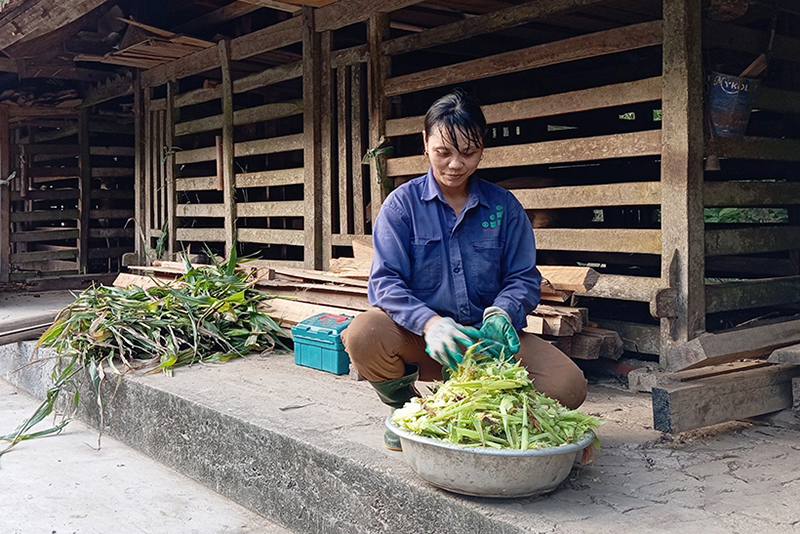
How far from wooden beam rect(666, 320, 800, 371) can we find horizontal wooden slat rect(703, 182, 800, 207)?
0.76m

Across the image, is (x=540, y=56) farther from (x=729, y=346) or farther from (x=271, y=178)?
(x=271, y=178)

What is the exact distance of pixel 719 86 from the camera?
4453 mm

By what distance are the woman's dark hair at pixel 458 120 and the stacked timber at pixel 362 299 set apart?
5.08 ft

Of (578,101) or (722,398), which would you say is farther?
(578,101)

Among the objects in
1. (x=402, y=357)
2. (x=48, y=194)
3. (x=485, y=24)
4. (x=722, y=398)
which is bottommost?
(x=722, y=398)

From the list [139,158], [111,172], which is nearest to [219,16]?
[139,158]

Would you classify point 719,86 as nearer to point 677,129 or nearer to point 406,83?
point 677,129

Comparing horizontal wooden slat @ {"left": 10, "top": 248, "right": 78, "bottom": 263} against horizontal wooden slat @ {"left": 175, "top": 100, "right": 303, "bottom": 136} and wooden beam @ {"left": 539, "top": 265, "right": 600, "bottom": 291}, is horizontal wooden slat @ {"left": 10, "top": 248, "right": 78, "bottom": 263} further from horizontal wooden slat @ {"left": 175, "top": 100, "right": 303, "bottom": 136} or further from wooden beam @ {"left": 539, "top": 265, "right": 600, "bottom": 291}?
wooden beam @ {"left": 539, "top": 265, "right": 600, "bottom": 291}

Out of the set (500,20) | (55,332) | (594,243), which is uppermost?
(500,20)

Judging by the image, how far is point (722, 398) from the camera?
12.0 ft

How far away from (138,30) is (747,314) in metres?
6.23

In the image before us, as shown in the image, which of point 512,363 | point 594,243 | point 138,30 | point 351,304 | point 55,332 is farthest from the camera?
point 138,30

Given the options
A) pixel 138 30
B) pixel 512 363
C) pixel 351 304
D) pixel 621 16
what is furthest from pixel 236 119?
pixel 512 363

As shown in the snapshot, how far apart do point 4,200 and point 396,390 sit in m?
9.66
